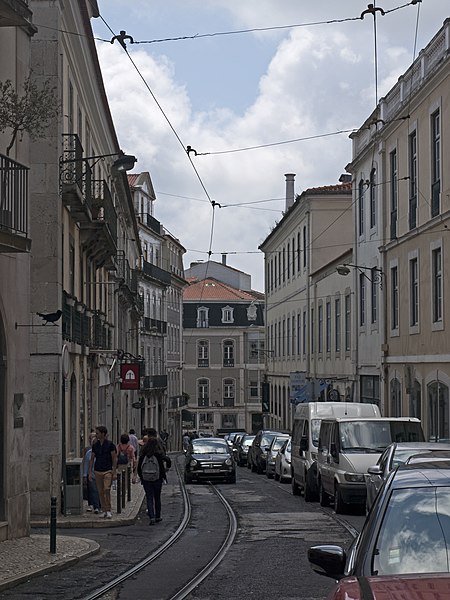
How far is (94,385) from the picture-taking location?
31.1 metres

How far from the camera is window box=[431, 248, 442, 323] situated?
30.7 meters

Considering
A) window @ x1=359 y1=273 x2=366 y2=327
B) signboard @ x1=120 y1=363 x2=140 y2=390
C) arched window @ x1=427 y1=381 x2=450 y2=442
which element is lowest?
arched window @ x1=427 y1=381 x2=450 y2=442

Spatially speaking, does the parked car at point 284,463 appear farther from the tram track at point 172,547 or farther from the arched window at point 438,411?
the tram track at point 172,547

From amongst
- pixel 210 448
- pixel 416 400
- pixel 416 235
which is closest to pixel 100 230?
pixel 416 235

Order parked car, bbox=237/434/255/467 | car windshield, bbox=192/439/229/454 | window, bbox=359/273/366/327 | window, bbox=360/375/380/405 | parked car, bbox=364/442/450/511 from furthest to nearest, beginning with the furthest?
parked car, bbox=237/434/255/467 → window, bbox=359/273/366/327 → window, bbox=360/375/380/405 → car windshield, bbox=192/439/229/454 → parked car, bbox=364/442/450/511

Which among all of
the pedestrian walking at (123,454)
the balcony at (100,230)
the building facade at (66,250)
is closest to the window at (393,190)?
the building facade at (66,250)

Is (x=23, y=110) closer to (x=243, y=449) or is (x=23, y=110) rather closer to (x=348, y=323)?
(x=348, y=323)

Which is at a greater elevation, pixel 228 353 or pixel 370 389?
pixel 228 353

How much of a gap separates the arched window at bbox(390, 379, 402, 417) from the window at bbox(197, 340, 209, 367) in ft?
208

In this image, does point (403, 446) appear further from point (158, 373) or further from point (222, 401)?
point (222, 401)

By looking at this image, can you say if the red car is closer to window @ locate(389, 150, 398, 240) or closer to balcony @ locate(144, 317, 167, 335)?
window @ locate(389, 150, 398, 240)

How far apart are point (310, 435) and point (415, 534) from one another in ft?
65.8

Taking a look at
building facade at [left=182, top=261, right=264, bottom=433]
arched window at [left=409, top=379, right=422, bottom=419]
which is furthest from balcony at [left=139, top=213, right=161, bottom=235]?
arched window at [left=409, top=379, right=422, bottom=419]

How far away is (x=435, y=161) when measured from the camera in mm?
30812
